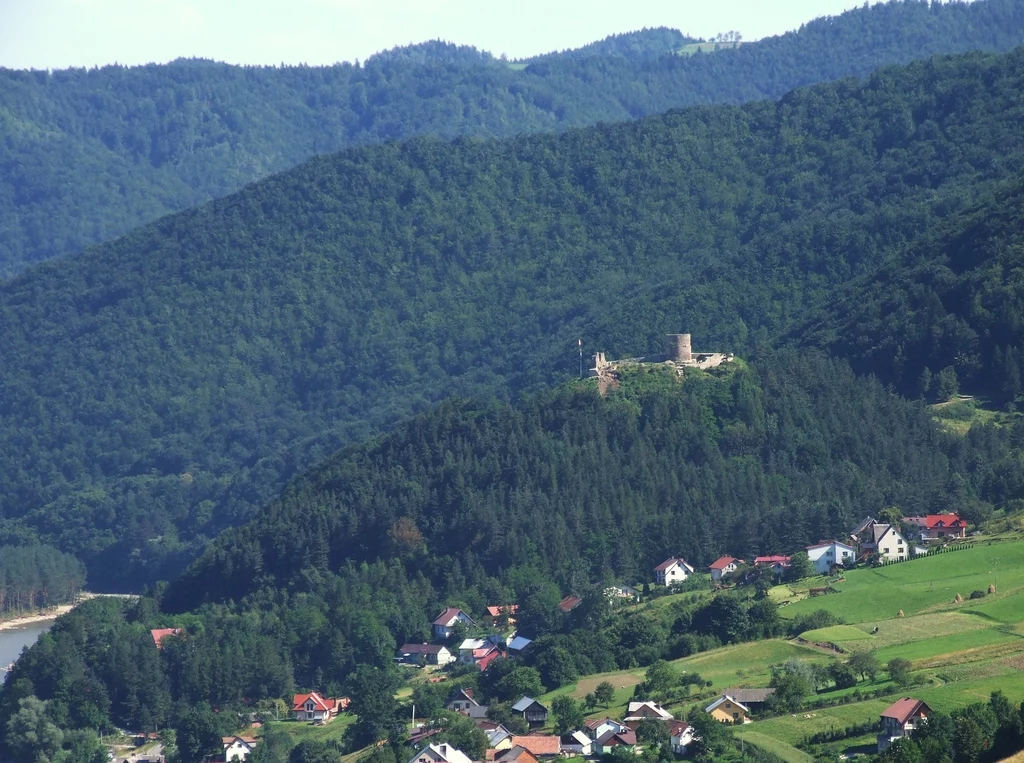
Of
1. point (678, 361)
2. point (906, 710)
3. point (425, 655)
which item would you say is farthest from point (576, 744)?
point (678, 361)

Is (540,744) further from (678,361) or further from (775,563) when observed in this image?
(678,361)

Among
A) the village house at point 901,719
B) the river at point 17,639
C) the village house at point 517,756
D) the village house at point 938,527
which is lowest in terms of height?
the river at point 17,639

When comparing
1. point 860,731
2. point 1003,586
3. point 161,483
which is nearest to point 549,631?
point 1003,586

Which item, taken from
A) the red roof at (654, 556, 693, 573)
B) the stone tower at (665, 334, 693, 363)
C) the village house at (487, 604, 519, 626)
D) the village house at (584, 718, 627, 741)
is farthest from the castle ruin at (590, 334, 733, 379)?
the village house at (584, 718, 627, 741)

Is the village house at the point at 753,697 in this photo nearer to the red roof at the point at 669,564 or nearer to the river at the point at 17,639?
the red roof at the point at 669,564

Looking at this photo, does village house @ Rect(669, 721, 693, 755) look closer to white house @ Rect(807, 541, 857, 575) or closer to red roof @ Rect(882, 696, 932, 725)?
red roof @ Rect(882, 696, 932, 725)

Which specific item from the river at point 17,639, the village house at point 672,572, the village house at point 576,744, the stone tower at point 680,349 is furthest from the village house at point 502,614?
the river at point 17,639

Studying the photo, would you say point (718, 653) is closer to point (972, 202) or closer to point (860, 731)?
point (860, 731)
